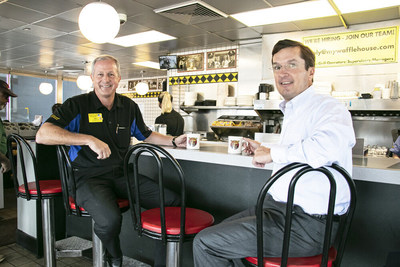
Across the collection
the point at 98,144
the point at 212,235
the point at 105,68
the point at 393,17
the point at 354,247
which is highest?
the point at 393,17

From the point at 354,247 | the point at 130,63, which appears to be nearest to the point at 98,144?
the point at 354,247

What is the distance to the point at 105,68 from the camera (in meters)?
2.35

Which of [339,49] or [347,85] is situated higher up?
[339,49]

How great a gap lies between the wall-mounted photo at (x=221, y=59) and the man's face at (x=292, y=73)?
187 inches

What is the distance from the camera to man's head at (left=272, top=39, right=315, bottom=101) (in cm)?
163

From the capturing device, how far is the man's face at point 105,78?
2295mm

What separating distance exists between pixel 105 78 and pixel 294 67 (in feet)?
4.43

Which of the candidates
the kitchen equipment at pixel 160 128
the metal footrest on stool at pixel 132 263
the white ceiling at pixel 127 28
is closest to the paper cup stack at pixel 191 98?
the white ceiling at pixel 127 28

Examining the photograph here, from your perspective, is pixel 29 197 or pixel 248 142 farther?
pixel 29 197

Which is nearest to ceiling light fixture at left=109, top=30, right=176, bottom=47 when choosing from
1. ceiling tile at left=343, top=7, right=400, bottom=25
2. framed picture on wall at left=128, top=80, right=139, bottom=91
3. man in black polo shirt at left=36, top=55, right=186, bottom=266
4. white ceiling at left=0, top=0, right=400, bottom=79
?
white ceiling at left=0, top=0, right=400, bottom=79

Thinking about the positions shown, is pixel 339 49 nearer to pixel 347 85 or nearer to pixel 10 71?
pixel 347 85

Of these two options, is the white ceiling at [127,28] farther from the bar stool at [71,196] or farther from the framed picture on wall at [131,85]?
the framed picture on wall at [131,85]

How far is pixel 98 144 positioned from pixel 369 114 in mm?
4233

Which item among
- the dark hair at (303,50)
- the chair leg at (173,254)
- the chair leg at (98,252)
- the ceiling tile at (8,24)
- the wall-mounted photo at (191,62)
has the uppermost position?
the ceiling tile at (8,24)
